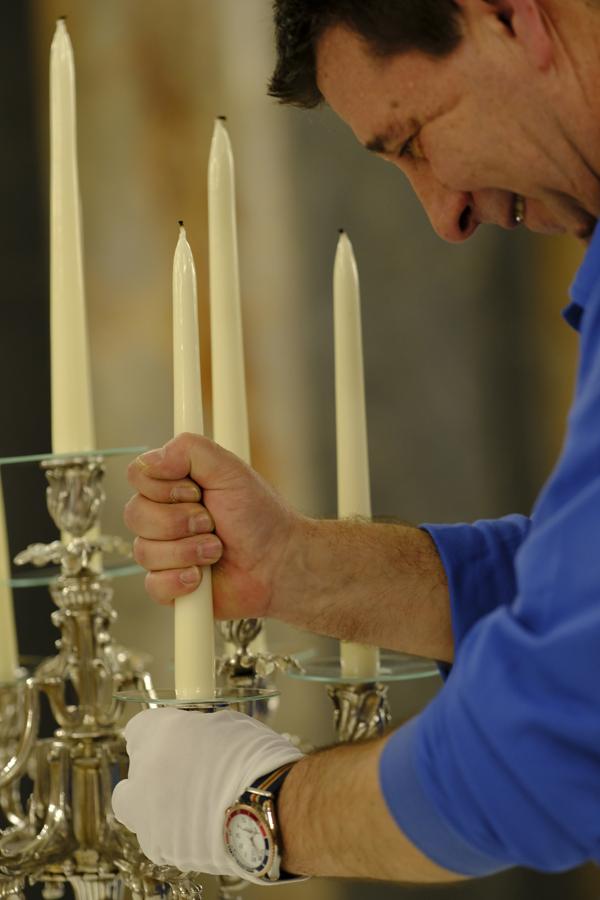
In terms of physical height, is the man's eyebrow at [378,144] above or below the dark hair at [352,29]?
below

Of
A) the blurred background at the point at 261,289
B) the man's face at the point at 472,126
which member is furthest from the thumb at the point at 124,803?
the blurred background at the point at 261,289

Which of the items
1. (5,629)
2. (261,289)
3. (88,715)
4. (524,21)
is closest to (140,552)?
(88,715)

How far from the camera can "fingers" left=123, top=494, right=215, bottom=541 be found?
3.41ft

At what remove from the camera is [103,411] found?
251 centimetres

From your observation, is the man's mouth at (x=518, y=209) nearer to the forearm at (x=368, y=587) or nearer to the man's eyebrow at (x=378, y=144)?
the man's eyebrow at (x=378, y=144)

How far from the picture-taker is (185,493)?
3.47ft

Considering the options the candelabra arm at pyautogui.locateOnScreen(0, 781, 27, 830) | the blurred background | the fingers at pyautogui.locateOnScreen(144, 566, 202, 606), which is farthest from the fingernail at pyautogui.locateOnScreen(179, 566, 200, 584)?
the blurred background

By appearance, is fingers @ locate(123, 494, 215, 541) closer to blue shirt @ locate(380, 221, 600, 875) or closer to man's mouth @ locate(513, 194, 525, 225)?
blue shirt @ locate(380, 221, 600, 875)

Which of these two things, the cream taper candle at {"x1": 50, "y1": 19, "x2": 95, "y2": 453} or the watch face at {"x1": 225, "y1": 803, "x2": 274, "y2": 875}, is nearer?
the watch face at {"x1": 225, "y1": 803, "x2": 274, "y2": 875}

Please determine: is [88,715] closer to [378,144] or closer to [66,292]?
[66,292]

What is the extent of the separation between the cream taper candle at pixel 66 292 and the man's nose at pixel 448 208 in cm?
28

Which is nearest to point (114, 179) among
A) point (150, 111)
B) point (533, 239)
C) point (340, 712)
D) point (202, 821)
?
point (150, 111)

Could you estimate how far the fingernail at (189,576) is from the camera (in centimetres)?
95

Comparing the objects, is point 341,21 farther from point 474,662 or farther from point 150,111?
point 150,111
